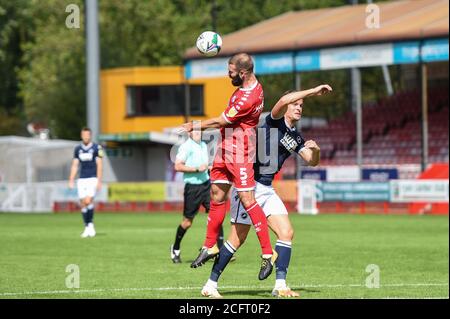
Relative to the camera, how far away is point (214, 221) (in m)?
13.7

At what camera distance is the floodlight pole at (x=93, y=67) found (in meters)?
47.0

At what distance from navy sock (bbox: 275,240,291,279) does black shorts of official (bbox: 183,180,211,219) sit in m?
5.88

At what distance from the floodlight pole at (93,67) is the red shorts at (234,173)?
34359mm

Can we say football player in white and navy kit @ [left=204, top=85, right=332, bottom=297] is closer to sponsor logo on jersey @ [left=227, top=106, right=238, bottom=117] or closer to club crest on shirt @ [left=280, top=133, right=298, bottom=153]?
club crest on shirt @ [left=280, top=133, right=298, bottom=153]

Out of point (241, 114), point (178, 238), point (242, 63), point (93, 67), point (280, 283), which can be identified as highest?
point (93, 67)

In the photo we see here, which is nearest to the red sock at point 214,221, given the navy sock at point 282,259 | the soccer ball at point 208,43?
the navy sock at point 282,259

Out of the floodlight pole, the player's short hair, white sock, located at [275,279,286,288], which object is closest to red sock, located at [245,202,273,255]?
white sock, located at [275,279,286,288]

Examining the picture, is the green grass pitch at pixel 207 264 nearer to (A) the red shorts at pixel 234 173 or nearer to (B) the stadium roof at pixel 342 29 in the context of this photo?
(A) the red shorts at pixel 234 173

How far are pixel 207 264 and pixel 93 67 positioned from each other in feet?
100

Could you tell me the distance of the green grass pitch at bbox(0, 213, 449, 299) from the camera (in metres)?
14.2

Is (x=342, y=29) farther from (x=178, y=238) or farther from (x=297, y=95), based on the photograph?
(x=297, y=95)

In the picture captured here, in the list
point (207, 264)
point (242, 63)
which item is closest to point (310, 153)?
point (242, 63)
